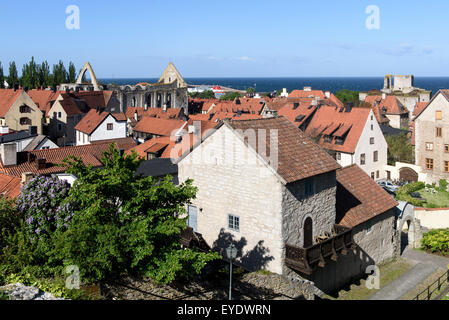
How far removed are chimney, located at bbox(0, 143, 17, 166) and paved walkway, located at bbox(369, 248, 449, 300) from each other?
27.8 m

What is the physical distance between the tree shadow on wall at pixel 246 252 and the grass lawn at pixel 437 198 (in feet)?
87.9

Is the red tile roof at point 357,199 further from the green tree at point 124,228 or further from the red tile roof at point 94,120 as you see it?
the red tile roof at point 94,120

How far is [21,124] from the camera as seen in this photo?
69.3 meters

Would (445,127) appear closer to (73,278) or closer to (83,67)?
(73,278)

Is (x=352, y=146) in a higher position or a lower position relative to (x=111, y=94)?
lower

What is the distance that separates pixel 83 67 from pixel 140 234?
110 metres

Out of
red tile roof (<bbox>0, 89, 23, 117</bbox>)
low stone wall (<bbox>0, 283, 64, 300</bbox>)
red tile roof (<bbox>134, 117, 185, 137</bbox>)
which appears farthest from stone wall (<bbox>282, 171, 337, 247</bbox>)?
red tile roof (<bbox>0, 89, 23, 117</bbox>)

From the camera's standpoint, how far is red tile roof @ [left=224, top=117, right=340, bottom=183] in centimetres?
2372

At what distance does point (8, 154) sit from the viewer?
3344cm

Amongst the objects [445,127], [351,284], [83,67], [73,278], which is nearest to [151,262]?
[73,278]

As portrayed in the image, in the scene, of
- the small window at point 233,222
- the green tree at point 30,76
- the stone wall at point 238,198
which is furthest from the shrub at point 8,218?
the green tree at point 30,76

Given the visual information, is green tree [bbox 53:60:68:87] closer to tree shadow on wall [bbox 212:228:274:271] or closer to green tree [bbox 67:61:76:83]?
green tree [bbox 67:61:76:83]

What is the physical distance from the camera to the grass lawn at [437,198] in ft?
144

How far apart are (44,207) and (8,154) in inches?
645
